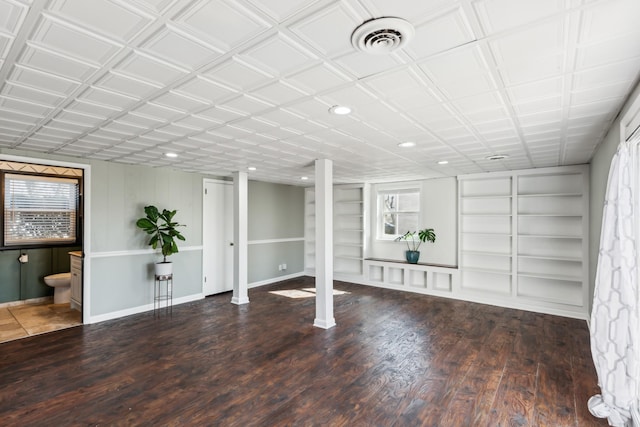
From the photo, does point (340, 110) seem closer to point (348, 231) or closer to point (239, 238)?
point (239, 238)

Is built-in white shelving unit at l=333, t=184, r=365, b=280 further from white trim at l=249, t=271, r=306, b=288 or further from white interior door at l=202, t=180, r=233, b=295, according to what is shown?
white interior door at l=202, t=180, r=233, b=295

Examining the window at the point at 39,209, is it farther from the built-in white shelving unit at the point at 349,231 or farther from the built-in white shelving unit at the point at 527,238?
the built-in white shelving unit at the point at 527,238

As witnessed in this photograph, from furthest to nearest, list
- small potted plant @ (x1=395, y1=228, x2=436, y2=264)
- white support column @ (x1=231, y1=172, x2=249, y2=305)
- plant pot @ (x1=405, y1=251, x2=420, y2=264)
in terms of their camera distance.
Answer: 1. plant pot @ (x1=405, y1=251, x2=420, y2=264)
2. small potted plant @ (x1=395, y1=228, x2=436, y2=264)
3. white support column @ (x1=231, y1=172, x2=249, y2=305)

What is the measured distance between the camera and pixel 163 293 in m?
5.20

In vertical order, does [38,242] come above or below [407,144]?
below

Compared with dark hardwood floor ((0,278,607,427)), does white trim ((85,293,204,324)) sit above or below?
above

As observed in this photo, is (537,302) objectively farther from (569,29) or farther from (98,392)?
(98,392)

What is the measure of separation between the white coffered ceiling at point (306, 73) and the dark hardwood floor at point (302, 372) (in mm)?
2271

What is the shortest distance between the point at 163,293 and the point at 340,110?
445 centimetres

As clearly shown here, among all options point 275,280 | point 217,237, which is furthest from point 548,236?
point 217,237

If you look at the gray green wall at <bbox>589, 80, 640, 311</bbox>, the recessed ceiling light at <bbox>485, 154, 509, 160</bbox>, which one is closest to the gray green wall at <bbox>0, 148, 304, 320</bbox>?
the recessed ceiling light at <bbox>485, 154, 509, 160</bbox>

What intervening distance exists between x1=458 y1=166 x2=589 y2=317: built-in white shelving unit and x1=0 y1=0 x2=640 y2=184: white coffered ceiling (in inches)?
71.5

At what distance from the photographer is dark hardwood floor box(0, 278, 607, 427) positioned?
7.70 ft

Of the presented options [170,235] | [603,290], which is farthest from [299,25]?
[170,235]
